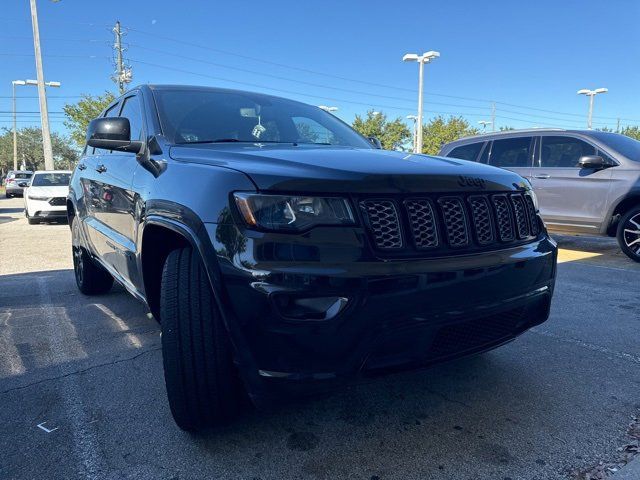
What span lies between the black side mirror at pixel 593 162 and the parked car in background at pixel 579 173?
0.01m

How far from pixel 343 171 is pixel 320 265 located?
398 millimetres

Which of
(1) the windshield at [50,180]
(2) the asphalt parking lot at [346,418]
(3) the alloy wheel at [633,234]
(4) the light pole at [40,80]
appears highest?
(4) the light pole at [40,80]

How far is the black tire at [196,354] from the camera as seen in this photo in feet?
6.18

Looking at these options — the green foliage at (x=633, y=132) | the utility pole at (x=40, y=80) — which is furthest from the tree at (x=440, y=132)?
the utility pole at (x=40, y=80)

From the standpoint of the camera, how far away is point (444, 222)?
189cm

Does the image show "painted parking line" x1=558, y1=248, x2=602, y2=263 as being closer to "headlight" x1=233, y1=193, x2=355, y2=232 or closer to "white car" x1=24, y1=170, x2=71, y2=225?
"headlight" x1=233, y1=193, x2=355, y2=232

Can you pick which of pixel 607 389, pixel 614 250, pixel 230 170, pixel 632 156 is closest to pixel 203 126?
pixel 230 170

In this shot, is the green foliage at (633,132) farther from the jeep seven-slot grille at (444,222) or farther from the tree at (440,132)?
the jeep seven-slot grille at (444,222)

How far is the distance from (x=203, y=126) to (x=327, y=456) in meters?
1.86

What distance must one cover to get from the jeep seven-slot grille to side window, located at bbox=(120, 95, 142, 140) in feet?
5.69

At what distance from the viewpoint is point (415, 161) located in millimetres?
2219

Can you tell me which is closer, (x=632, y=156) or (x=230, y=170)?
(x=230, y=170)

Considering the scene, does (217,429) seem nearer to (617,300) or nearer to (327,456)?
(327,456)

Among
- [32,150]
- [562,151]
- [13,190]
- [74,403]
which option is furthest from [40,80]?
[32,150]
